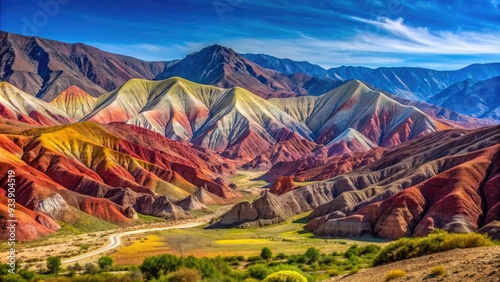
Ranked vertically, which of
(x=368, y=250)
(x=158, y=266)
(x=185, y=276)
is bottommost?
(x=368, y=250)

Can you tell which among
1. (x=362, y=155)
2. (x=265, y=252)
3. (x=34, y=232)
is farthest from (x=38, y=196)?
(x=362, y=155)

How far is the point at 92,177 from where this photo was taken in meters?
132

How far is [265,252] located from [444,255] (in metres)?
40.5

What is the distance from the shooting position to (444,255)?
25.2 metres

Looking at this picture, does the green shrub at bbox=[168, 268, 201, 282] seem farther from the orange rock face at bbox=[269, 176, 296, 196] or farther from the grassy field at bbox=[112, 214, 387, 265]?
the orange rock face at bbox=[269, 176, 296, 196]

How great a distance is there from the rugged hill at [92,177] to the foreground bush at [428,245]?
71.9 m

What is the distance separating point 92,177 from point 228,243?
62.2m

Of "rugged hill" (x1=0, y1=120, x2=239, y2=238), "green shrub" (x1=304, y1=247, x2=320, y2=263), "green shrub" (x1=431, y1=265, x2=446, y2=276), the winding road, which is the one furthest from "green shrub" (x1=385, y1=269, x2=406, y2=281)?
"rugged hill" (x1=0, y1=120, x2=239, y2=238)

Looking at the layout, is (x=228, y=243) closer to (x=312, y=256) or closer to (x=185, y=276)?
(x=312, y=256)

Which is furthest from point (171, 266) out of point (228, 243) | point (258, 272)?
point (228, 243)

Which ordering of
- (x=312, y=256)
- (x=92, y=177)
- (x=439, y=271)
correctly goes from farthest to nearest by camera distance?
(x=92, y=177) → (x=312, y=256) → (x=439, y=271)

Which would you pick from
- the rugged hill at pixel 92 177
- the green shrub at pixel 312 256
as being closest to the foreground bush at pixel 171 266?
the green shrub at pixel 312 256

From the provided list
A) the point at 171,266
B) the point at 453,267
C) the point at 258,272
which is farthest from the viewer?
the point at 171,266

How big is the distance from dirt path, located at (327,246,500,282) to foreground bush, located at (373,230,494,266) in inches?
51.3
